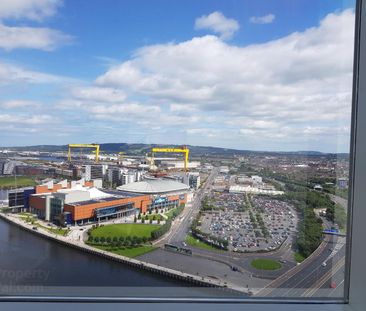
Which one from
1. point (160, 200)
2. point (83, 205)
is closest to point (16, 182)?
point (83, 205)

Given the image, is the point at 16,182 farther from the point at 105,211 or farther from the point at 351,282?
the point at 351,282

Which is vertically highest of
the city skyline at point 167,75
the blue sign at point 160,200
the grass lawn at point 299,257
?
the city skyline at point 167,75

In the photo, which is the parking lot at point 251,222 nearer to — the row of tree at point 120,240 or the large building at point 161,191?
the large building at point 161,191

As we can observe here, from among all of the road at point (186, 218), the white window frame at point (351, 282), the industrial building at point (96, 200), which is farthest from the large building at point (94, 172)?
the white window frame at point (351, 282)

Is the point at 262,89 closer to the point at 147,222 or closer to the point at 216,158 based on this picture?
the point at 216,158

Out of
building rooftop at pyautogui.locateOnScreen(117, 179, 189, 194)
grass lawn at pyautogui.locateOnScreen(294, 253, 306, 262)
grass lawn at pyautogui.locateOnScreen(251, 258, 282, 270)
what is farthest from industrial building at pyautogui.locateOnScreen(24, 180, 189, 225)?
grass lawn at pyautogui.locateOnScreen(294, 253, 306, 262)

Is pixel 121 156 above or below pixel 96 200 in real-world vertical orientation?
above
